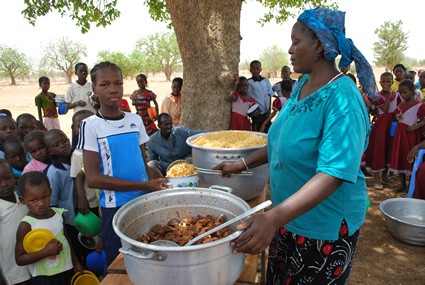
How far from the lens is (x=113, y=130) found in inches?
72.9

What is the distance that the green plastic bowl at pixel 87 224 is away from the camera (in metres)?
2.49

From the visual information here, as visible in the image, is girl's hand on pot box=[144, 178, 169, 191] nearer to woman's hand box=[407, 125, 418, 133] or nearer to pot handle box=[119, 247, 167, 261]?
pot handle box=[119, 247, 167, 261]

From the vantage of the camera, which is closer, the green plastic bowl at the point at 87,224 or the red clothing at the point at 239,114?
the green plastic bowl at the point at 87,224

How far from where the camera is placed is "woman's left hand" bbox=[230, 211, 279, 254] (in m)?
1.05

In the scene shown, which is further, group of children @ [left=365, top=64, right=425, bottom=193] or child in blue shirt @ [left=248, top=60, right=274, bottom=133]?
child in blue shirt @ [left=248, top=60, right=274, bottom=133]

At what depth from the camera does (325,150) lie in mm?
1150

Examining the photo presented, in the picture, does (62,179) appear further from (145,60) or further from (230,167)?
(145,60)

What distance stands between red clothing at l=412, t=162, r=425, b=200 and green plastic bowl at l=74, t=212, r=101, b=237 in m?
3.75

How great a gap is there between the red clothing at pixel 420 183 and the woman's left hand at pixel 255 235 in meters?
3.54

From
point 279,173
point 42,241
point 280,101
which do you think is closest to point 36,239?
point 42,241

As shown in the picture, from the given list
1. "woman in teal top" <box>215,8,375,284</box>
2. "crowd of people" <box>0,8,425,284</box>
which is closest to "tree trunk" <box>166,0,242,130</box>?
"crowd of people" <box>0,8,425,284</box>

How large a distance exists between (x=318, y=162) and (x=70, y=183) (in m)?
2.49

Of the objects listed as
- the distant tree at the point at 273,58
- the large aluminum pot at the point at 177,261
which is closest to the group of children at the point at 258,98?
the large aluminum pot at the point at 177,261

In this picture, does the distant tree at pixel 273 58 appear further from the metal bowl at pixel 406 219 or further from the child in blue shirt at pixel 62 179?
the child in blue shirt at pixel 62 179
